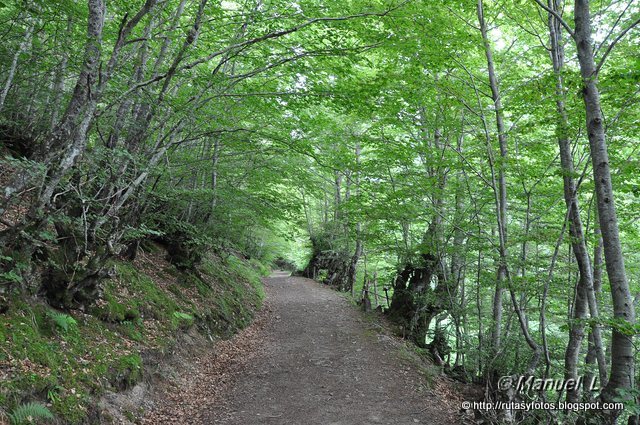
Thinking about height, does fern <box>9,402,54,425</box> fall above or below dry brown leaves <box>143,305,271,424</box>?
above

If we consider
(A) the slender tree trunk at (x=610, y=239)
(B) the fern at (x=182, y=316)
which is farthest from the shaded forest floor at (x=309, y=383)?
(A) the slender tree trunk at (x=610, y=239)

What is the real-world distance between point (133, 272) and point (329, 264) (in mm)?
15916

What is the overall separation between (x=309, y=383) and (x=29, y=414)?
4772mm

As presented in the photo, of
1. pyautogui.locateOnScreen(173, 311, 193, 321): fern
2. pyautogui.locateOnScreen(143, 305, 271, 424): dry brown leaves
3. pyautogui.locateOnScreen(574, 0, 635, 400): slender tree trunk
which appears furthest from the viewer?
pyautogui.locateOnScreen(173, 311, 193, 321): fern

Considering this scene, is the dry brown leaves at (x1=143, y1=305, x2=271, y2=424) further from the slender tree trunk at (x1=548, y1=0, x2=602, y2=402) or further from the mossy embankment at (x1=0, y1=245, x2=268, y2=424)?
the slender tree trunk at (x1=548, y1=0, x2=602, y2=402)

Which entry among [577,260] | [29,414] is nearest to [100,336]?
[29,414]

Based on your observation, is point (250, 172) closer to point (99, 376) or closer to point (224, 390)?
point (224, 390)

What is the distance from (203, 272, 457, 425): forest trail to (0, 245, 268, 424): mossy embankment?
151cm

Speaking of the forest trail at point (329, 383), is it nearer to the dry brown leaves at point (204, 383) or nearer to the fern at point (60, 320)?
the dry brown leaves at point (204, 383)

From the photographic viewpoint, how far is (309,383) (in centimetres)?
740

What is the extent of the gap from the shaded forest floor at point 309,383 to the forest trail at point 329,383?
17mm

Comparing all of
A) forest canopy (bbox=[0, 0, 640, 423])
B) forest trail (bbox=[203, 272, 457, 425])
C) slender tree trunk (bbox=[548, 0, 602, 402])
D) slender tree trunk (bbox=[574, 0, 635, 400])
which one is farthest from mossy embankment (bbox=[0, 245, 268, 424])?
slender tree trunk (bbox=[548, 0, 602, 402])

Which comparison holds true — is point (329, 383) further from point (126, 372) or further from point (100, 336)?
point (100, 336)

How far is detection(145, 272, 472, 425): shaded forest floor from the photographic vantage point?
610cm
